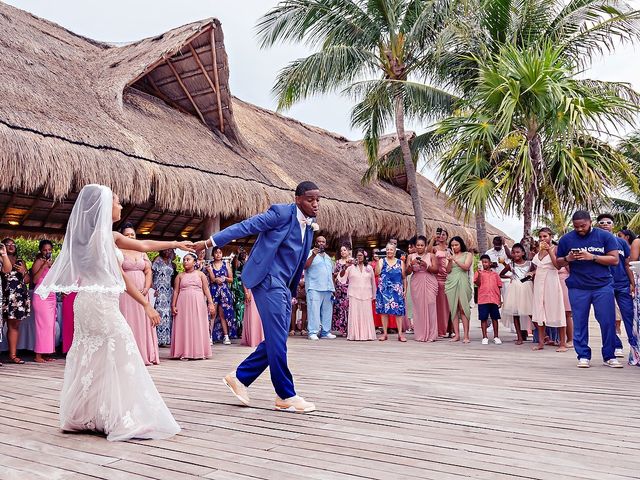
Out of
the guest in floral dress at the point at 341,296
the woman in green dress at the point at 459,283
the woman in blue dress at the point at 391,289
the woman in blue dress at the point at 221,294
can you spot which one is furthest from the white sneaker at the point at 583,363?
the woman in blue dress at the point at 221,294

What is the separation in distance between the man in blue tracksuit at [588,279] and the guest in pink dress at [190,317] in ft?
14.2

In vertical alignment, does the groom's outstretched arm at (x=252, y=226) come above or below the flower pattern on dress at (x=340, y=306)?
above

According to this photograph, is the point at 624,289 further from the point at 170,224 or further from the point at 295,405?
the point at 170,224

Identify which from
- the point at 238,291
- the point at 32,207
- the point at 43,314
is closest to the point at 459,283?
the point at 238,291

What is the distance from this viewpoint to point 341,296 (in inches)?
428

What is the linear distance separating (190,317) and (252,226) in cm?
380

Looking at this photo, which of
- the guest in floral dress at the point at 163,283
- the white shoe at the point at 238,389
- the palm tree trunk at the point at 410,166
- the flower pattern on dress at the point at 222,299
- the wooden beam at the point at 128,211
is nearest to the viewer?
the white shoe at the point at 238,389

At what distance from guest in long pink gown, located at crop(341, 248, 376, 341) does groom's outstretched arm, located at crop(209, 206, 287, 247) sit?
18.4ft

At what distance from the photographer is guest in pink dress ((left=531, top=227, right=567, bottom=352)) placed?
24.7ft

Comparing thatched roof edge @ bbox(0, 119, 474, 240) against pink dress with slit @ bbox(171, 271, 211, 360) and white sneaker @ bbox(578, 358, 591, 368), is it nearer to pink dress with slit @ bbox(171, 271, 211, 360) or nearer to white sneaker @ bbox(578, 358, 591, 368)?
pink dress with slit @ bbox(171, 271, 211, 360)

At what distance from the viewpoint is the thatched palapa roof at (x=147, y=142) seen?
26.7 feet

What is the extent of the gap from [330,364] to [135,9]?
28165mm

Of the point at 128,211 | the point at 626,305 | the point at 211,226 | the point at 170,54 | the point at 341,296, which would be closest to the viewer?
the point at 626,305

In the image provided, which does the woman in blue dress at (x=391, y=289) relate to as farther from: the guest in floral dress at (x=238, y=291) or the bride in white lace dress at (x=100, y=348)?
the bride in white lace dress at (x=100, y=348)
